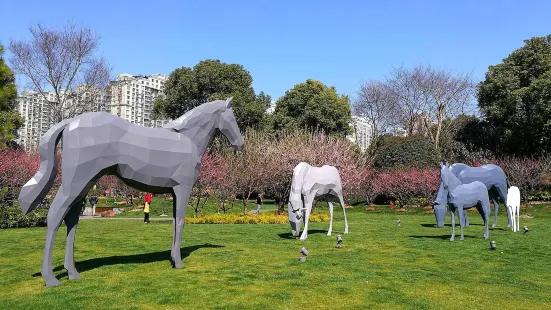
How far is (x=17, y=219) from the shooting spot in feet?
61.0

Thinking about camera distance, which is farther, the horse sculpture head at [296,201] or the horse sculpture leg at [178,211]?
the horse sculpture head at [296,201]

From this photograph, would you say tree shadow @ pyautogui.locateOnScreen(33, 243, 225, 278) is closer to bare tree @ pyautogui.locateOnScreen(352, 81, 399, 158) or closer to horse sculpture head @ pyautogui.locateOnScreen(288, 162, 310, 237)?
horse sculpture head @ pyautogui.locateOnScreen(288, 162, 310, 237)

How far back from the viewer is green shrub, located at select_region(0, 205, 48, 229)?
60.5ft

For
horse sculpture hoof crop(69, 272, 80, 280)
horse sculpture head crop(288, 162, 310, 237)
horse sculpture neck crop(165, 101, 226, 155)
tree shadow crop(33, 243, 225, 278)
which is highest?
horse sculpture neck crop(165, 101, 226, 155)

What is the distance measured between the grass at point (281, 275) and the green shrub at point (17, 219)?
19.6 feet

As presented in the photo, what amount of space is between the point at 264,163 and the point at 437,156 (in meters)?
18.6

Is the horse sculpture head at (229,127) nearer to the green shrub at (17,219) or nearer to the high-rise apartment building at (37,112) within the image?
the green shrub at (17,219)

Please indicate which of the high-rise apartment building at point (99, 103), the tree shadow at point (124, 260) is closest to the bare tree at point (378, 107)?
the high-rise apartment building at point (99, 103)

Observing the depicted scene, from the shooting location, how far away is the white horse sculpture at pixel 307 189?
13.0m

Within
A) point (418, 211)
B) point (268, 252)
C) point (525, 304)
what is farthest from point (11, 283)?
point (418, 211)

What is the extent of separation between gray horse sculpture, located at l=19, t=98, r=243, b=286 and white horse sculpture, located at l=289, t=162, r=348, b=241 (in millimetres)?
4458

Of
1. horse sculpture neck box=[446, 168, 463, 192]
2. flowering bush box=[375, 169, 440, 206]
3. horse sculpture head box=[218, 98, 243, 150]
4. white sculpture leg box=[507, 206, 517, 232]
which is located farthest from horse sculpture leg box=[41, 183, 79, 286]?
flowering bush box=[375, 169, 440, 206]

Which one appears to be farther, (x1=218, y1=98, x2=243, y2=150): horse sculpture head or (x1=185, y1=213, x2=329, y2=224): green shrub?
(x1=185, y1=213, x2=329, y2=224): green shrub

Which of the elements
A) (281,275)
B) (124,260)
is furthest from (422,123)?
(124,260)
